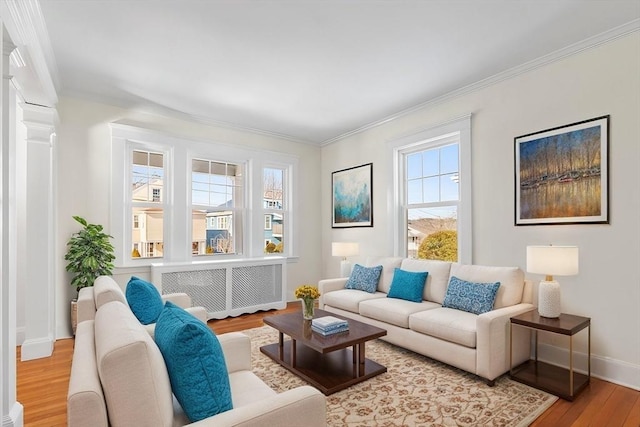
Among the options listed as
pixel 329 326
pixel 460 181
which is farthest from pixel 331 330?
pixel 460 181

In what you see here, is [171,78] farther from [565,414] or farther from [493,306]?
[565,414]

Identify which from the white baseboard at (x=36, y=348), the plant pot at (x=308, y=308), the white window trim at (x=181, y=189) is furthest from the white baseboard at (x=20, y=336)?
the plant pot at (x=308, y=308)

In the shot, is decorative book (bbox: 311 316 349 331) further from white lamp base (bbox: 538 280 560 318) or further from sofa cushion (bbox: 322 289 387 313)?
white lamp base (bbox: 538 280 560 318)

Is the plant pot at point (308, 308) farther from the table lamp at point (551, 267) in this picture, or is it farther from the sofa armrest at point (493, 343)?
the table lamp at point (551, 267)

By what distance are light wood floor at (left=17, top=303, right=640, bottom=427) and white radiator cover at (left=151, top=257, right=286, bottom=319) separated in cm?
144

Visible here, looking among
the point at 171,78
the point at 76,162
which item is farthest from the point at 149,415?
the point at 76,162

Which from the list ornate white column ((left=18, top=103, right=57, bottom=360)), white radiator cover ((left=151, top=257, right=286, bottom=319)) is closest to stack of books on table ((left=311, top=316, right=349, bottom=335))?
white radiator cover ((left=151, top=257, right=286, bottom=319))

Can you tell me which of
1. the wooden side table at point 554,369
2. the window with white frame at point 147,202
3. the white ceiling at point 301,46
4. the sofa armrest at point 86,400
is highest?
the white ceiling at point 301,46

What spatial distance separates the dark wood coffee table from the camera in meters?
2.68

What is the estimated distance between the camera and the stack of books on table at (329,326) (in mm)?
2887

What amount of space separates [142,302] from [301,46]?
2524 millimetres

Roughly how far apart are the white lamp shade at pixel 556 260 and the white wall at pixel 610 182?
16.5 inches

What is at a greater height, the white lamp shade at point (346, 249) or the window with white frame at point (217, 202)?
the window with white frame at point (217, 202)

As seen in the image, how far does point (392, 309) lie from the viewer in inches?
139
